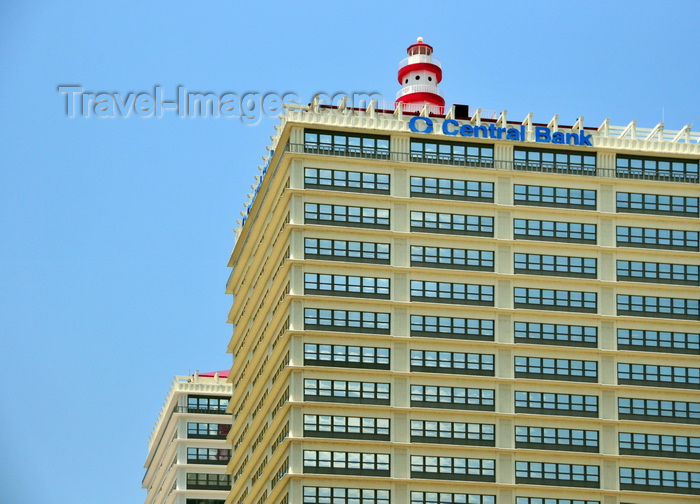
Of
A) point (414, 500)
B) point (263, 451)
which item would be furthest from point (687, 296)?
point (263, 451)

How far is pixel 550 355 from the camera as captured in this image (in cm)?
14925

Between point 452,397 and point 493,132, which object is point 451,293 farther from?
point 493,132

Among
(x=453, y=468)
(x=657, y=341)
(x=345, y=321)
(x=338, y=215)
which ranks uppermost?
(x=338, y=215)

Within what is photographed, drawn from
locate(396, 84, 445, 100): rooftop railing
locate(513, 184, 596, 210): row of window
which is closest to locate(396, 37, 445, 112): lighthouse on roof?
locate(396, 84, 445, 100): rooftop railing

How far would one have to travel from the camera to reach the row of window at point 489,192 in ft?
489

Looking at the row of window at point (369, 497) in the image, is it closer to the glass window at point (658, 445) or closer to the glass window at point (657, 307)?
the glass window at point (658, 445)

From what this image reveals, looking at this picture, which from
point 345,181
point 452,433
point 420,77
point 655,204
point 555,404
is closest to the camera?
point 452,433

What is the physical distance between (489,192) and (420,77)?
3553 centimetres

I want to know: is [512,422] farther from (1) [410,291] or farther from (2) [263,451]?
(2) [263,451]

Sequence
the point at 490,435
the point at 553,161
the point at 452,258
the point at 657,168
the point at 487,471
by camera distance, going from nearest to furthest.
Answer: the point at 487,471
the point at 490,435
the point at 452,258
the point at 553,161
the point at 657,168

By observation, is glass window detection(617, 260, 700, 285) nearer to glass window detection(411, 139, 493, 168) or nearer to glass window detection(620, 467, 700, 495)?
glass window detection(411, 139, 493, 168)

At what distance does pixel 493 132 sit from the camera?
501 ft

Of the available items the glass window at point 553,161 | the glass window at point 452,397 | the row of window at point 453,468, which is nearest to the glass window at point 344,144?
the glass window at point 553,161

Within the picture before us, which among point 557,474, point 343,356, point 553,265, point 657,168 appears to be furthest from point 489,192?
point 557,474
